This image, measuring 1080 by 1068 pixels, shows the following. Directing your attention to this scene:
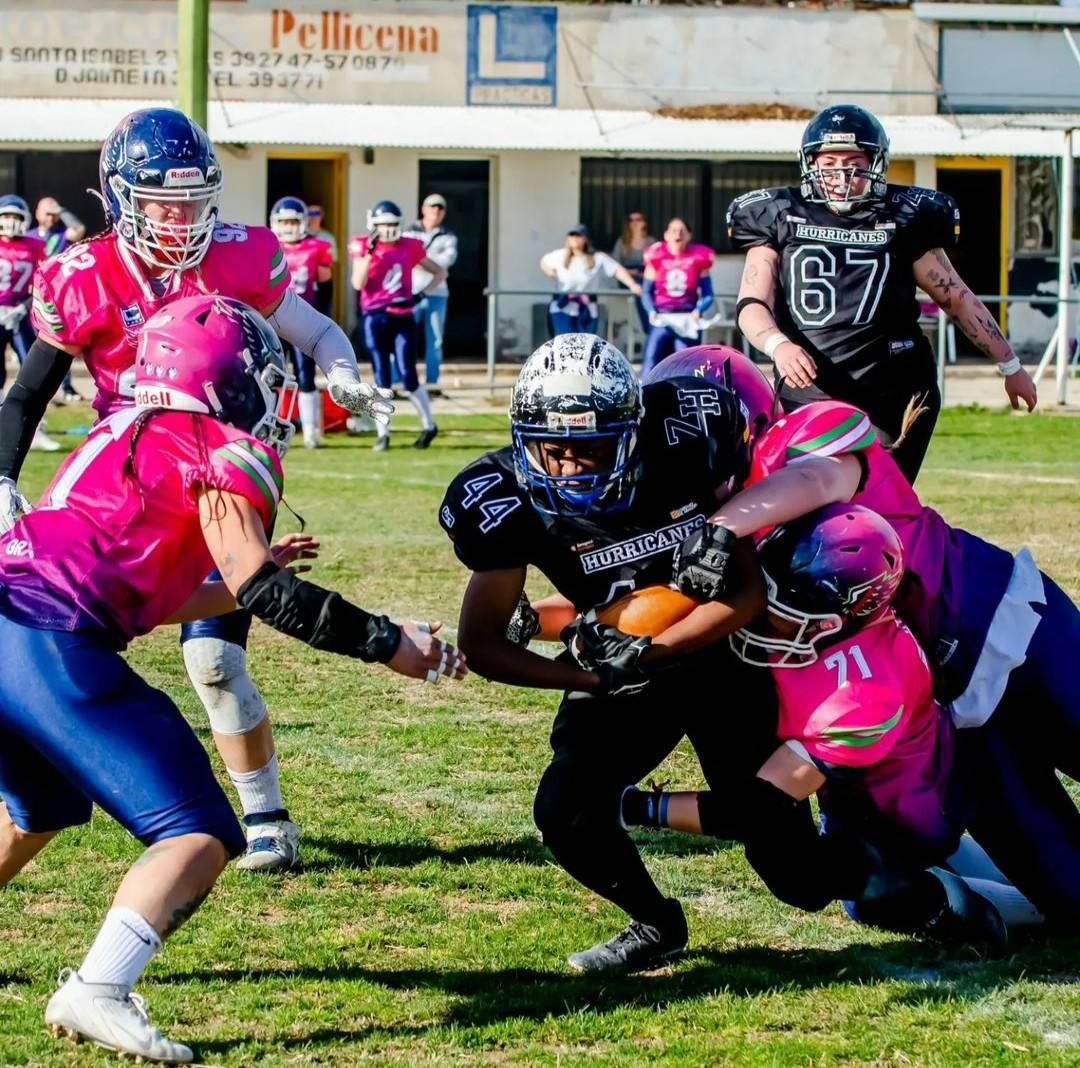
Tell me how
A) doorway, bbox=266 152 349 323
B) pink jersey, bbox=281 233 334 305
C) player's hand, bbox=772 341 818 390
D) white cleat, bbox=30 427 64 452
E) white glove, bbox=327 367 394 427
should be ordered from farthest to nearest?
doorway, bbox=266 152 349 323, pink jersey, bbox=281 233 334 305, white cleat, bbox=30 427 64 452, player's hand, bbox=772 341 818 390, white glove, bbox=327 367 394 427

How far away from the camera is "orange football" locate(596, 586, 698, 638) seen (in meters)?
3.97

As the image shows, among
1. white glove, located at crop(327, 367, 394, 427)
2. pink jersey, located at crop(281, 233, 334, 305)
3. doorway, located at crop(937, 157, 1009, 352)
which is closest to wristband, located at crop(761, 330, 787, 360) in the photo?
white glove, located at crop(327, 367, 394, 427)

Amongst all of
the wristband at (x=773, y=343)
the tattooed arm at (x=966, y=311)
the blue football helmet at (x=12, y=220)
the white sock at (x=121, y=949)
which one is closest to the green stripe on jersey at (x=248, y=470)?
the white sock at (x=121, y=949)

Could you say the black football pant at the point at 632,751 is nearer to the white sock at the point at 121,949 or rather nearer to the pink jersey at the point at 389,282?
the white sock at the point at 121,949

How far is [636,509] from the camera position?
4008 millimetres

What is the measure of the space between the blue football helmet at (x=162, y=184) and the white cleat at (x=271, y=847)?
150cm

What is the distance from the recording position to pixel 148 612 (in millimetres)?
3740

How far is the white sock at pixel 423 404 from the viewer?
14.6 meters

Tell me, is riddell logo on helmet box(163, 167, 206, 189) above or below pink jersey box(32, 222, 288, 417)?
above

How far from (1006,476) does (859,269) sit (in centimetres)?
641

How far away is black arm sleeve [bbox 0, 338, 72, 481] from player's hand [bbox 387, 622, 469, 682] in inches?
68.8

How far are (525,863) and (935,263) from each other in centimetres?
274

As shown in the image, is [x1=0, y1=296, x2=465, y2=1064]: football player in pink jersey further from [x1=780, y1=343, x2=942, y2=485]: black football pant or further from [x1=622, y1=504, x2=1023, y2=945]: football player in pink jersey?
[x1=780, y1=343, x2=942, y2=485]: black football pant

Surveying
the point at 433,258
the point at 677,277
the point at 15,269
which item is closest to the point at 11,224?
the point at 15,269
